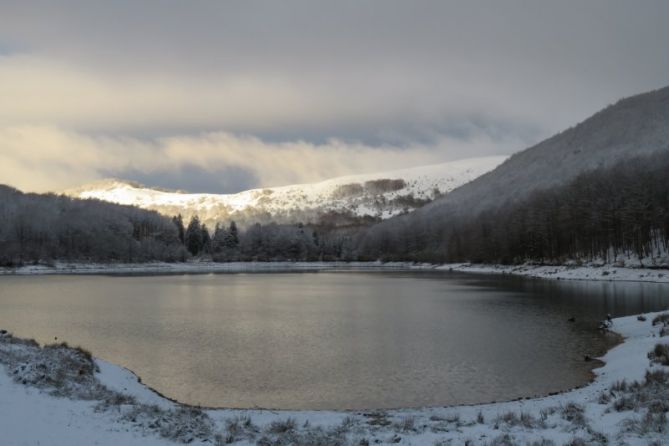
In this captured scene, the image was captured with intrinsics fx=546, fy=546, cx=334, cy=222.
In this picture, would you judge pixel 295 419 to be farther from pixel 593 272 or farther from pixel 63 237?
pixel 63 237

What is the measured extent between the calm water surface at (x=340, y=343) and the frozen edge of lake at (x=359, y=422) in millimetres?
2157

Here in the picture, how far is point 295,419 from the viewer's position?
14516 millimetres

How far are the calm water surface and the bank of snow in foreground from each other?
264 centimetres

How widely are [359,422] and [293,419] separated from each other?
1721mm

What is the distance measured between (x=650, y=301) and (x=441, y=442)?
139 ft

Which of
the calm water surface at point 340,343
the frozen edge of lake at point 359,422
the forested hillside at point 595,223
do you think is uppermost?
the forested hillside at point 595,223

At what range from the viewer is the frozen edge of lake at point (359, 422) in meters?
11.3

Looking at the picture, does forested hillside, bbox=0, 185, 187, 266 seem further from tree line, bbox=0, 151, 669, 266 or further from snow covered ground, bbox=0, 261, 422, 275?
snow covered ground, bbox=0, 261, 422, 275

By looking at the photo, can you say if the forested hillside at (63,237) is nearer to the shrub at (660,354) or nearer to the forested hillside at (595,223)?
the forested hillside at (595,223)

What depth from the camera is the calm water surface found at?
779 inches

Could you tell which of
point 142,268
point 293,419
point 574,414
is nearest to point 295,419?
point 293,419

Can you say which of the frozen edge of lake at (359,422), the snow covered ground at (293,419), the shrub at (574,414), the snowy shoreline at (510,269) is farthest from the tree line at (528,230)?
the frozen edge of lake at (359,422)

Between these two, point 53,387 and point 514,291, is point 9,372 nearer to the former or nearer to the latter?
point 53,387

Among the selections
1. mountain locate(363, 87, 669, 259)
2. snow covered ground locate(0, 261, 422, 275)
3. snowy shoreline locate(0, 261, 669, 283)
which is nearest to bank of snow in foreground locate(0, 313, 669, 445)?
snowy shoreline locate(0, 261, 669, 283)
